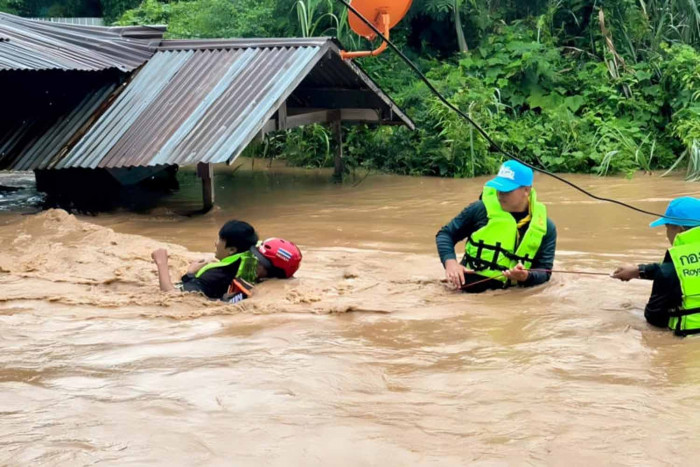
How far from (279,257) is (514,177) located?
1.79m

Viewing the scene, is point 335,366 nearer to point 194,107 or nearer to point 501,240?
point 501,240

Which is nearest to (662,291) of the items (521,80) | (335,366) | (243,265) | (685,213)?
(685,213)

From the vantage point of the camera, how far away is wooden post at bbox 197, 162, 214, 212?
1095 centimetres

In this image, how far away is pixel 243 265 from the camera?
259 inches

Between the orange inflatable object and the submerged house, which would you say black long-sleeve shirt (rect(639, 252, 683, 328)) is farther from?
the submerged house

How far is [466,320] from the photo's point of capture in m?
6.03

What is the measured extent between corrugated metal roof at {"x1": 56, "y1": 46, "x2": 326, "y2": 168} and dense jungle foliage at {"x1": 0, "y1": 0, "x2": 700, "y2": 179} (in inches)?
154

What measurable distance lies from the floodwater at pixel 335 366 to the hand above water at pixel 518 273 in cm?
17

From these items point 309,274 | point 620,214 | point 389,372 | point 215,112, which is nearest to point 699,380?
point 389,372

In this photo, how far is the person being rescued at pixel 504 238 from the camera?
634cm

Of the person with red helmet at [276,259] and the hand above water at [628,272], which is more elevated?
the hand above water at [628,272]

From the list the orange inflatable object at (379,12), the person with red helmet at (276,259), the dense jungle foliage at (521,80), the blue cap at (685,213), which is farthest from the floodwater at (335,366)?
the dense jungle foliage at (521,80)

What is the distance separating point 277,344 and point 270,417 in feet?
4.46

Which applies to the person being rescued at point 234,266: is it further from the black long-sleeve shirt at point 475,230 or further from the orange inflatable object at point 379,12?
the orange inflatable object at point 379,12
